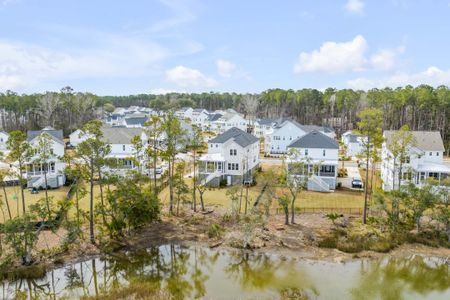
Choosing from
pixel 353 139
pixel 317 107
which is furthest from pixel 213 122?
pixel 353 139

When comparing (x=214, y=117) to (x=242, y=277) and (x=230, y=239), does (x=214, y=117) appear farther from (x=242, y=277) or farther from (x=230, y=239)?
(x=242, y=277)

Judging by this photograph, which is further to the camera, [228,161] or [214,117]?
[214,117]

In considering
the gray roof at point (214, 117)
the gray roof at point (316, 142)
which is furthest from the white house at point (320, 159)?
the gray roof at point (214, 117)

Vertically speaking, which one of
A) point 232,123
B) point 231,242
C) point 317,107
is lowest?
point 231,242

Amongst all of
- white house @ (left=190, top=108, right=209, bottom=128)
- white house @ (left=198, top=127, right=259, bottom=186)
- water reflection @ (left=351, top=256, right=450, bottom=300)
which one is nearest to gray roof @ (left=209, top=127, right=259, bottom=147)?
white house @ (left=198, top=127, right=259, bottom=186)

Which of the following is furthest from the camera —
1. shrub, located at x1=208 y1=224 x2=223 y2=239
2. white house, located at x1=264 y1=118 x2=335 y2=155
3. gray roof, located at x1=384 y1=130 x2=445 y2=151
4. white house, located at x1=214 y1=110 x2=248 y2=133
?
white house, located at x1=214 y1=110 x2=248 y2=133

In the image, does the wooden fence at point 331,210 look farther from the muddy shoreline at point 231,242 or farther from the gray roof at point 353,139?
the gray roof at point 353,139

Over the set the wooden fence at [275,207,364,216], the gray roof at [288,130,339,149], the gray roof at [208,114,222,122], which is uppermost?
the gray roof at [208,114,222,122]

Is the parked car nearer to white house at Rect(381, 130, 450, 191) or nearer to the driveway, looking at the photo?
the driveway
